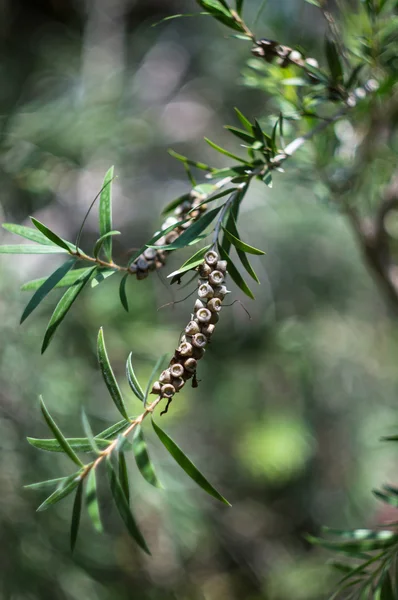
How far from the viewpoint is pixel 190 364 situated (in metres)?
0.21

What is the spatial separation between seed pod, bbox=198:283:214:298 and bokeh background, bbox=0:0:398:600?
234 millimetres

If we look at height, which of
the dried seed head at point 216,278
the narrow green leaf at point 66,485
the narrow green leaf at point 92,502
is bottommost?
the narrow green leaf at point 66,485

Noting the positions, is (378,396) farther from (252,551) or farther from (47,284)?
(47,284)

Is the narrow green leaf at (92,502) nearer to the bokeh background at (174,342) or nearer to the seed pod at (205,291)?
the seed pod at (205,291)

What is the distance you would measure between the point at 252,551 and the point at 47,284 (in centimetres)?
116

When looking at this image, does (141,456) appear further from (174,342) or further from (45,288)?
(174,342)

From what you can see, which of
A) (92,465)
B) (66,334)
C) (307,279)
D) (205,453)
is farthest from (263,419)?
(92,465)

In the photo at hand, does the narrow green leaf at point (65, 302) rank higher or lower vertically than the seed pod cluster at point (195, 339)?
lower

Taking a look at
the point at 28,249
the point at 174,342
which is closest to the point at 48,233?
the point at 28,249

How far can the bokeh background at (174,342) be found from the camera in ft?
2.25

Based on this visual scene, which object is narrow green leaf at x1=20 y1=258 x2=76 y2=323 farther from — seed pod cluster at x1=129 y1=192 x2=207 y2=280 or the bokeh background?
the bokeh background

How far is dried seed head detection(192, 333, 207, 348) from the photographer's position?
0.70 feet

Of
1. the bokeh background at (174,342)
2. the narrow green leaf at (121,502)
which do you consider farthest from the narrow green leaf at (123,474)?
the bokeh background at (174,342)

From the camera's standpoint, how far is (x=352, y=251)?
112cm
